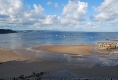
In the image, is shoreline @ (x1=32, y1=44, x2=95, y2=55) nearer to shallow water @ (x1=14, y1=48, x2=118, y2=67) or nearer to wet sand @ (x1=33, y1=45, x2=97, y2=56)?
wet sand @ (x1=33, y1=45, x2=97, y2=56)

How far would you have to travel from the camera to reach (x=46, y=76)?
23406 millimetres

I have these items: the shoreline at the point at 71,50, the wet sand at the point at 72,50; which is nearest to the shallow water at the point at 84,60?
the wet sand at the point at 72,50

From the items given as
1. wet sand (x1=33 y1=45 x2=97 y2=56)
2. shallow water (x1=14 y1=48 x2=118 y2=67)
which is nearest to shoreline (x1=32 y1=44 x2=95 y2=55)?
wet sand (x1=33 y1=45 x2=97 y2=56)

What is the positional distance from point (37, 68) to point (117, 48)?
35.6 m

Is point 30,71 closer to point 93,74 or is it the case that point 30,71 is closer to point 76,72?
point 76,72

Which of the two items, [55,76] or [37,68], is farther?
[37,68]

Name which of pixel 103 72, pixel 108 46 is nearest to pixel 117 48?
pixel 108 46

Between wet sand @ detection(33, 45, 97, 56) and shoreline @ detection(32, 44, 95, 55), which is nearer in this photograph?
wet sand @ detection(33, 45, 97, 56)

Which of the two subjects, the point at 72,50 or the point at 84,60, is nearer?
the point at 84,60

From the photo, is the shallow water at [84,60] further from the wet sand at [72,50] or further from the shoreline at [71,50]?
the shoreline at [71,50]

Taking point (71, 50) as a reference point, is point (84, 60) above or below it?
below

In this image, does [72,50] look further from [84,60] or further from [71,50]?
[84,60]

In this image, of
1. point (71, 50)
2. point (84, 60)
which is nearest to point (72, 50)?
point (71, 50)

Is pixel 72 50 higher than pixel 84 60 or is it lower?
higher
